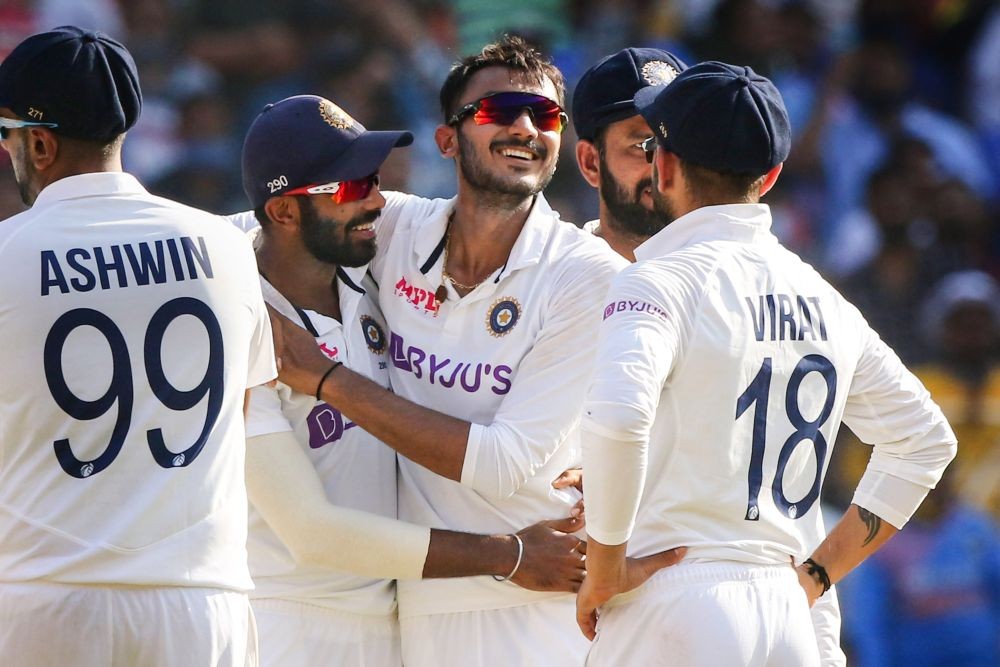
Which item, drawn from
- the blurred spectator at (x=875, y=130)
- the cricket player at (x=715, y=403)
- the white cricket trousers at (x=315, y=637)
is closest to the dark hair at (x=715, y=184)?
the cricket player at (x=715, y=403)

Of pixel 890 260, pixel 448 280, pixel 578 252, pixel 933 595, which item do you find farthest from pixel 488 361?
pixel 890 260

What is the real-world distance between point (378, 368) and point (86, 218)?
1204mm

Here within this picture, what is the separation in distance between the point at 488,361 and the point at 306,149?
81 centimetres

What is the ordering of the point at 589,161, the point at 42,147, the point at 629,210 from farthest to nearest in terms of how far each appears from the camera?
the point at 589,161, the point at 629,210, the point at 42,147

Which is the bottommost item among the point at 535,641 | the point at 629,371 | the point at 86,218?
the point at 535,641

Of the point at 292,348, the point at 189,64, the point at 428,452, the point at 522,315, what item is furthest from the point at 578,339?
the point at 189,64

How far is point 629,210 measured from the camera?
4738mm

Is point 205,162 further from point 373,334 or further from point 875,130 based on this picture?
point 373,334

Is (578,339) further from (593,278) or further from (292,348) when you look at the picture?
(292,348)

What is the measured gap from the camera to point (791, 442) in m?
3.41

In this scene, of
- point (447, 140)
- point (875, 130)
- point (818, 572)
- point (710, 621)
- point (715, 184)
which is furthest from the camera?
point (875, 130)

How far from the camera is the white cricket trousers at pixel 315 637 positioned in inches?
161

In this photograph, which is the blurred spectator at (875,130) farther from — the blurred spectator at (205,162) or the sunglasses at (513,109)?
the sunglasses at (513,109)

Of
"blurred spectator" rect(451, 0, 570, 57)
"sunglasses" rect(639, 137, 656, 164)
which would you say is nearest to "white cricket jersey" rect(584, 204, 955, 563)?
"sunglasses" rect(639, 137, 656, 164)
